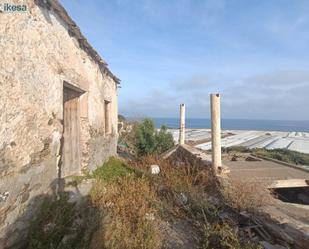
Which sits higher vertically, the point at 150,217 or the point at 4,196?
the point at 4,196

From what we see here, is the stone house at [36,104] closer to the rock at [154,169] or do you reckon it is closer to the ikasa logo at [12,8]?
the ikasa logo at [12,8]

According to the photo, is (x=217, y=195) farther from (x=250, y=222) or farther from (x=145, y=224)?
(x=145, y=224)

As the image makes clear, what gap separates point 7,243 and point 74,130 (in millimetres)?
3149

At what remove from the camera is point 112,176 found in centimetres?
757

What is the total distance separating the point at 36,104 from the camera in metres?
4.10

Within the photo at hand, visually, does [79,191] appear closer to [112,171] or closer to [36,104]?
[36,104]

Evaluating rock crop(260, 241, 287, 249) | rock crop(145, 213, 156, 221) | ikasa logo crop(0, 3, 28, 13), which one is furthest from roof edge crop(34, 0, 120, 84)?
rock crop(260, 241, 287, 249)

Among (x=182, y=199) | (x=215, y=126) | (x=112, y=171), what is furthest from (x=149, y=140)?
(x=182, y=199)

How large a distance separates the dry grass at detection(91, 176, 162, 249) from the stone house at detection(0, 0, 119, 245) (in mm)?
1029

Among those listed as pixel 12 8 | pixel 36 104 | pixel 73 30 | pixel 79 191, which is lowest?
pixel 79 191

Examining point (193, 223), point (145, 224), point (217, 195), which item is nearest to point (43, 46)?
point (145, 224)

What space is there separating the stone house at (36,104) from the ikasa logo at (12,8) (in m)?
0.02

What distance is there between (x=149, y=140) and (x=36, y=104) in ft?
32.4

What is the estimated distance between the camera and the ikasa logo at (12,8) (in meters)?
3.31
